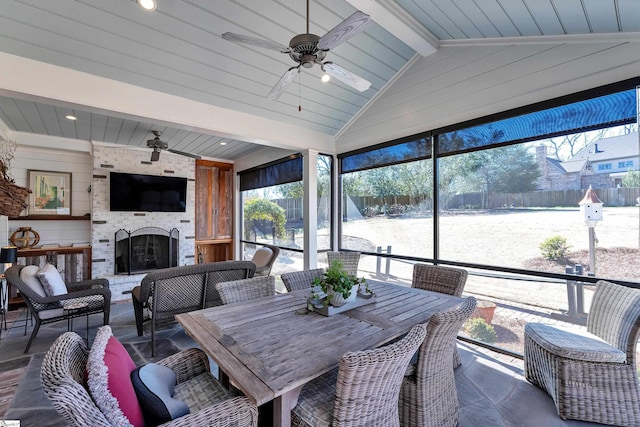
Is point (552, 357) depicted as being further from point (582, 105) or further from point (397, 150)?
point (397, 150)

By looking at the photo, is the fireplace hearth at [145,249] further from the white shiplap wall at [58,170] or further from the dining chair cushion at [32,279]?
the dining chair cushion at [32,279]

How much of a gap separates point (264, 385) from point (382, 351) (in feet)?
1.78

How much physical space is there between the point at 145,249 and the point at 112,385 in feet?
18.6

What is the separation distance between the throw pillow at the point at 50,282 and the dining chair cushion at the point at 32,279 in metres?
0.03

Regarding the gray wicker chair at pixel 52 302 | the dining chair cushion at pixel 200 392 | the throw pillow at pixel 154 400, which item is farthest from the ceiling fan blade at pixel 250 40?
the gray wicker chair at pixel 52 302

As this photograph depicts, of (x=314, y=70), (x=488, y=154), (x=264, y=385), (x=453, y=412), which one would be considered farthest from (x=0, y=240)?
(x=488, y=154)

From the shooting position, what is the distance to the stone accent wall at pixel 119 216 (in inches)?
216

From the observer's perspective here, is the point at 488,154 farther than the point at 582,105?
Yes

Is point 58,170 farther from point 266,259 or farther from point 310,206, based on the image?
point 310,206

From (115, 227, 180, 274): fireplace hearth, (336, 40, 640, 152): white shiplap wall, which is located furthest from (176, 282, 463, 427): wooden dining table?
(115, 227, 180, 274): fireplace hearth

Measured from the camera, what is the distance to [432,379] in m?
1.83

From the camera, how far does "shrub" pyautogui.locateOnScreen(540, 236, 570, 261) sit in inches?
109

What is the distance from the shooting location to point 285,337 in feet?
5.72

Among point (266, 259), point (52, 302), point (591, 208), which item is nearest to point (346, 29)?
point (591, 208)
